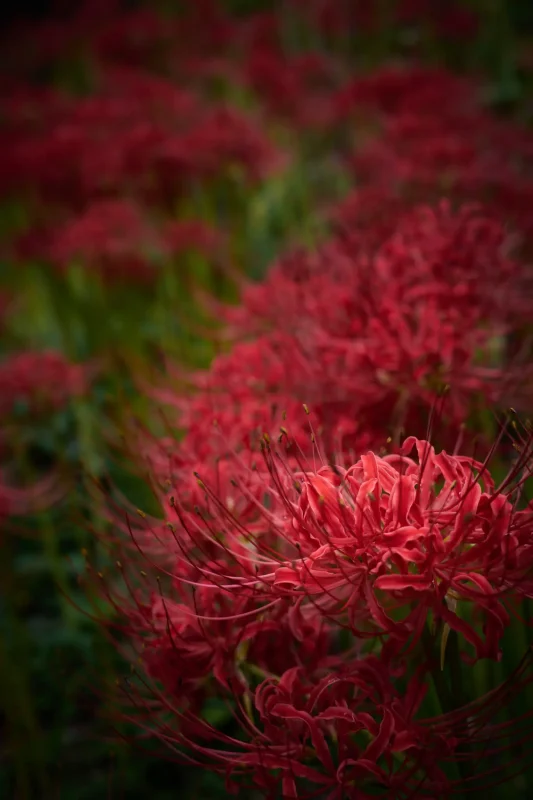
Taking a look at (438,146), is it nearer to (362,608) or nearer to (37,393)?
(37,393)

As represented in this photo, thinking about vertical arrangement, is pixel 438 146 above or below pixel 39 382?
above

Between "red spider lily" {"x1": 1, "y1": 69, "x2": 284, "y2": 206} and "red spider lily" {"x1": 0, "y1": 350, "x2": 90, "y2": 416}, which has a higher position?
"red spider lily" {"x1": 1, "y1": 69, "x2": 284, "y2": 206}

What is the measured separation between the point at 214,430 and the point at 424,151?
1.26m

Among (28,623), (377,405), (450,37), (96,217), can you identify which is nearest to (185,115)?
(96,217)

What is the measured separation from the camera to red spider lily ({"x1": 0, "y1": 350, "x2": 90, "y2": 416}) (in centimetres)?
159

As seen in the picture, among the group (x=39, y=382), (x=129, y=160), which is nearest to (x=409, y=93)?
(x=129, y=160)

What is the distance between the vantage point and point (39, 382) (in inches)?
64.4

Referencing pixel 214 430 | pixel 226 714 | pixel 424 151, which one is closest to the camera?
pixel 214 430

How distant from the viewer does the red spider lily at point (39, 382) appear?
→ 5.21 ft

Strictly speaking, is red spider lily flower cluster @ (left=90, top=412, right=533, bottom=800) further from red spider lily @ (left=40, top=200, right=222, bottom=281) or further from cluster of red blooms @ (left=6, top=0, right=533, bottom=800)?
red spider lily @ (left=40, top=200, right=222, bottom=281)

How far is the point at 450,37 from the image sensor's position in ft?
9.84

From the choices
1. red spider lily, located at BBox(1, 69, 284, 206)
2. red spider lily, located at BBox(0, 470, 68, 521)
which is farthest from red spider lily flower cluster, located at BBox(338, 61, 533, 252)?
red spider lily, located at BBox(0, 470, 68, 521)

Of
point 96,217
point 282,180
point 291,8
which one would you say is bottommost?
point 282,180

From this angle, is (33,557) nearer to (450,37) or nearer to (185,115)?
(185,115)
